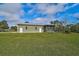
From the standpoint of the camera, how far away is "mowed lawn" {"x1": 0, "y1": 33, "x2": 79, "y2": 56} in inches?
329

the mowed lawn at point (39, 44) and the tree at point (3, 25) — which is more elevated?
the tree at point (3, 25)

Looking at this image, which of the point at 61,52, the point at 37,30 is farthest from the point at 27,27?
the point at 61,52

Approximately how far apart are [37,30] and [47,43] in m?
0.28

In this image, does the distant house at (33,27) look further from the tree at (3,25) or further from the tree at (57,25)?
the tree at (3,25)

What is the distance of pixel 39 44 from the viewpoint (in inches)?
332

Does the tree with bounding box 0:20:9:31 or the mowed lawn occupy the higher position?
the tree with bounding box 0:20:9:31

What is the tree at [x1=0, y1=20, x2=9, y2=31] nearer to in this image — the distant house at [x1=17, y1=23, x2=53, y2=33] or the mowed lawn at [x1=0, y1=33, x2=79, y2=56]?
the mowed lawn at [x1=0, y1=33, x2=79, y2=56]

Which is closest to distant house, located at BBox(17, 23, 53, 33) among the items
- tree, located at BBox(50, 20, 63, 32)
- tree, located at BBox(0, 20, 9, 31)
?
tree, located at BBox(50, 20, 63, 32)

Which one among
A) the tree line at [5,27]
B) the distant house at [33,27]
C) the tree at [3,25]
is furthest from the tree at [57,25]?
the tree at [3,25]

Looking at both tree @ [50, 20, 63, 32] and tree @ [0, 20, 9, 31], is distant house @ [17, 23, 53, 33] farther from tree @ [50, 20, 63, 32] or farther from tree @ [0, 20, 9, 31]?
tree @ [0, 20, 9, 31]

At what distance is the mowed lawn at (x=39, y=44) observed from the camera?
27.4ft

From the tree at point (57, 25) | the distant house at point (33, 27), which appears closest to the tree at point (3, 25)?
the distant house at point (33, 27)

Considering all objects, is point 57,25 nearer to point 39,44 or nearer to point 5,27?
point 39,44

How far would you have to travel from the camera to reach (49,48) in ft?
27.5
